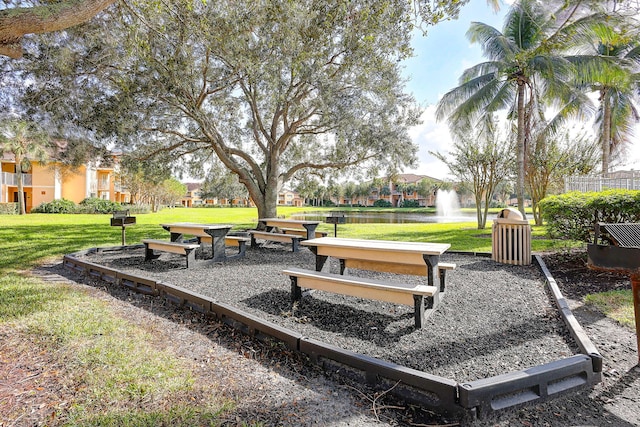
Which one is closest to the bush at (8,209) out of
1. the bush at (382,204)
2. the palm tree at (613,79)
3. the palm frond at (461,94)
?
the palm frond at (461,94)

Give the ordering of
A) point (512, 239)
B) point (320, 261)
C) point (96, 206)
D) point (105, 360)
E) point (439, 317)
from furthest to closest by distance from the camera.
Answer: point (96, 206), point (512, 239), point (320, 261), point (439, 317), point (105, 360)

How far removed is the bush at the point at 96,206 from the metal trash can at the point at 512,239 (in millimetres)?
33026

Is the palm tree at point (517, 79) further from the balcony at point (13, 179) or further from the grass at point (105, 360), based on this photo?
the balcony at point (13, 179)

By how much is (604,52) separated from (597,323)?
771 inches

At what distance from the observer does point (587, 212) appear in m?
5.83

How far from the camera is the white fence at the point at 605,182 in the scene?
1117cm

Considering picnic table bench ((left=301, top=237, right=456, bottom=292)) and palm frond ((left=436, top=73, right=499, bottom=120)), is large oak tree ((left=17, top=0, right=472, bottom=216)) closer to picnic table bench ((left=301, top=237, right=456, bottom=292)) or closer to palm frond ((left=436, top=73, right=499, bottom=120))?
palm frond ((left=436, top=73, right=499, bottom=120))

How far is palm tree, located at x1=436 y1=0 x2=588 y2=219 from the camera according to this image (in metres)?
11.9

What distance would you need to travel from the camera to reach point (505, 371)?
7.77 ft

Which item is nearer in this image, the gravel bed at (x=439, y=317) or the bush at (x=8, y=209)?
the gravel bed at (x=439, y=317)

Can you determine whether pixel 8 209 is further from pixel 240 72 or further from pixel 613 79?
pixel 613 79

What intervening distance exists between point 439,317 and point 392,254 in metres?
0.84

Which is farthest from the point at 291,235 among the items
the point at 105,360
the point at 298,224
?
the point at 105,360

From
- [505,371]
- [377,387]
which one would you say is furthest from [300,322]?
[505,371]
